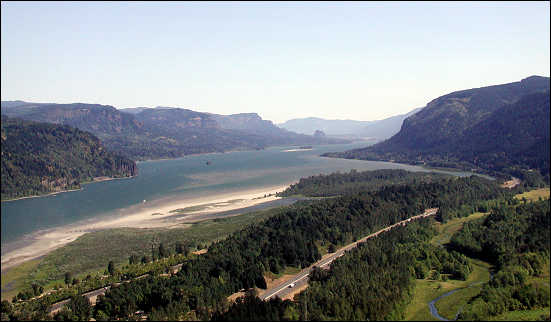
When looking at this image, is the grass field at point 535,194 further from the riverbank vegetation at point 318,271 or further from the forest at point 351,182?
the forest at point 351,182

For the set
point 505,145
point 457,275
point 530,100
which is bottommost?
point 457,275

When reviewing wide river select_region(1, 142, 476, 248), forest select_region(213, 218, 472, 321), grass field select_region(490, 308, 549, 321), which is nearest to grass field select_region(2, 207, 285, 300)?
wide river select_region(1, 142, 476, 248)

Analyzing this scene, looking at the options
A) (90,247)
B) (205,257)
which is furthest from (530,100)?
(90,247)

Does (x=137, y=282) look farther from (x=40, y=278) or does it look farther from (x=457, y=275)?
(x=457, y=275)

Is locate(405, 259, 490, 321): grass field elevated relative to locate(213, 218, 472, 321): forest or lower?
lower

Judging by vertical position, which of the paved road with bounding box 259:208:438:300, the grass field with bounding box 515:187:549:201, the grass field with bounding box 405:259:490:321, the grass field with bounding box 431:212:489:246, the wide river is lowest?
the grass field with bounding box 405:259:490:321

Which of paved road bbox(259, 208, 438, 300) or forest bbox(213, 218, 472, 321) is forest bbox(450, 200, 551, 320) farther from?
paved road bbox(259, 208, 438, 300)

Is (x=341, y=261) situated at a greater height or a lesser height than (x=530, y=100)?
lesser
